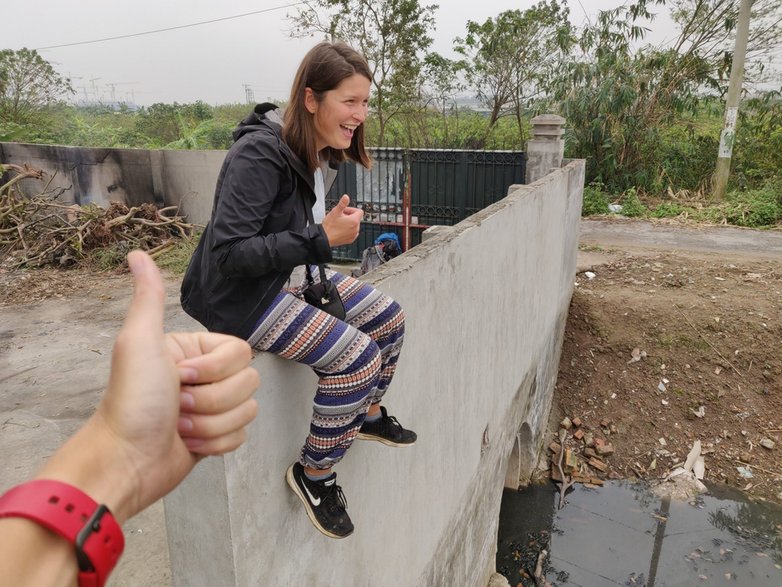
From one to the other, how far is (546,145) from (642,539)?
5023mm

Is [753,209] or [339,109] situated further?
[753,209]

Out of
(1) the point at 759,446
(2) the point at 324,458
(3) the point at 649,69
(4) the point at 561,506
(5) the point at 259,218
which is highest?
(3) the point at 649,69

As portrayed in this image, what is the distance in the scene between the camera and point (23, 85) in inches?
583

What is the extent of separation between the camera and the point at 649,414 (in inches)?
310

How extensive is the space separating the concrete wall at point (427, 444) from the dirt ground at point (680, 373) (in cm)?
165

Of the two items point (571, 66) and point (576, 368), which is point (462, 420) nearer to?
point (576, 368)

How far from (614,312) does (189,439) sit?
8444 millimetres

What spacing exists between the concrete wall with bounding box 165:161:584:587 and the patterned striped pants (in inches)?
3.4

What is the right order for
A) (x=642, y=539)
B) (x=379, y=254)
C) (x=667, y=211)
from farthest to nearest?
(x=667, y=211)
(x=642, y=539)
(x=379, y=254)

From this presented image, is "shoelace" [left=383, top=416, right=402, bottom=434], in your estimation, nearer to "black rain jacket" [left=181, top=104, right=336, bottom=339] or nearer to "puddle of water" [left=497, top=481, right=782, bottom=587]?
"black rain jacket" [left=181, top=104, right=336, bottom=339]

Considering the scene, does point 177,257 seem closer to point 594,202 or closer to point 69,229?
point 69,229

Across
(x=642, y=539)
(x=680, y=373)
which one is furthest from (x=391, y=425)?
(x=680, y=373)

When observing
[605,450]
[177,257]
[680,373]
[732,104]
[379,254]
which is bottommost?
[605,450]

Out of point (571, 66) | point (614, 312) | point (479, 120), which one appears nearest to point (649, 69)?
point (571, 66)
